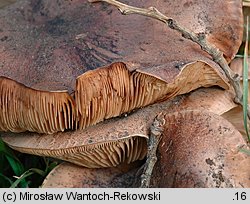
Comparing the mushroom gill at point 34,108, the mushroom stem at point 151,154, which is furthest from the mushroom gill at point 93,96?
the mushroom stem at point 151,154

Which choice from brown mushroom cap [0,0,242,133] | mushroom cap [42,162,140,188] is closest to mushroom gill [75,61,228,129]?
brown mushroom cap [0,0,242,133]

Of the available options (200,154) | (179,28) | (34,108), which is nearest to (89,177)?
(34,108)

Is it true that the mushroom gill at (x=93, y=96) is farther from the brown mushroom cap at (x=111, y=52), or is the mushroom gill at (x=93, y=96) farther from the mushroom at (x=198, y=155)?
the mushroom at (x=198, y=155)

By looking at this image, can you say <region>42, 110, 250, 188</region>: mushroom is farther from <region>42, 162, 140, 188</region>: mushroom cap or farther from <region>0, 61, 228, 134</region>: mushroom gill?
<region>0, 61, 228, 134</region>: mushroom gill

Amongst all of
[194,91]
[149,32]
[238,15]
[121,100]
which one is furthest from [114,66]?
[238,15]

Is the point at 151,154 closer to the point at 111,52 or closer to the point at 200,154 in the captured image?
the point at 200,154

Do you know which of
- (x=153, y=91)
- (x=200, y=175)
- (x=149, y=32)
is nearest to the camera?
(x=200, y=175)
